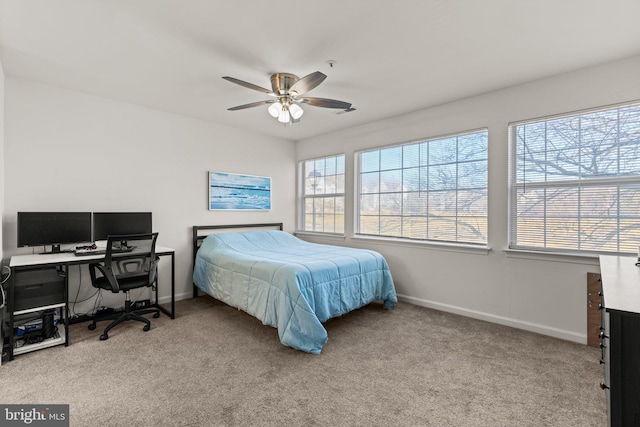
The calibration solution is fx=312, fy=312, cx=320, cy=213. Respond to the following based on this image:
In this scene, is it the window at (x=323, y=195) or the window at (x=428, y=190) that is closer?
the window at (x=428, y=190)

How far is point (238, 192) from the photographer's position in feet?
15.6

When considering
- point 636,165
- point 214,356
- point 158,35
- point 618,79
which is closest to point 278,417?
point 214,356

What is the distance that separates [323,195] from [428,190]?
1.83 metres

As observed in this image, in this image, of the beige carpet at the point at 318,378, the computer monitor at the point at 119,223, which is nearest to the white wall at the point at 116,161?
the computer monitor at the point at 119,223

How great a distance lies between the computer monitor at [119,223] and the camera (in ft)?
10.9

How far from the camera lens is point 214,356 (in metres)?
2.57

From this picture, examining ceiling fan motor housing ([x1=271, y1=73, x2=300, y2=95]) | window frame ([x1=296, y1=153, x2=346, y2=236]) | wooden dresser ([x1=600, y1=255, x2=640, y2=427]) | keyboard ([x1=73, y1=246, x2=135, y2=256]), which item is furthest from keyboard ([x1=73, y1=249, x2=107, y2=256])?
wooden dresser ([x1=600, y1=255, x2=640, y2=427])

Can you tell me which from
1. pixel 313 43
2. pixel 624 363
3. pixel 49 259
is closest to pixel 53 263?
pixel 49 259

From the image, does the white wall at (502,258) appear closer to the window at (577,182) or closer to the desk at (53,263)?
the window at (577,182)

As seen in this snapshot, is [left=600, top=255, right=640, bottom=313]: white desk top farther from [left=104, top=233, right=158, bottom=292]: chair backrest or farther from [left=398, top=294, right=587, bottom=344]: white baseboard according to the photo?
[left=104, top=233, right=158, bottom=292]: chair backrest

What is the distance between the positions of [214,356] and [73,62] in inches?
110

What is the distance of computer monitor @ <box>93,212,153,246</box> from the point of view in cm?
332

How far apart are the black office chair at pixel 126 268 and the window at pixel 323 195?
2667mm

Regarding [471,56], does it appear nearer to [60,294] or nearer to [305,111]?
[305,111]
